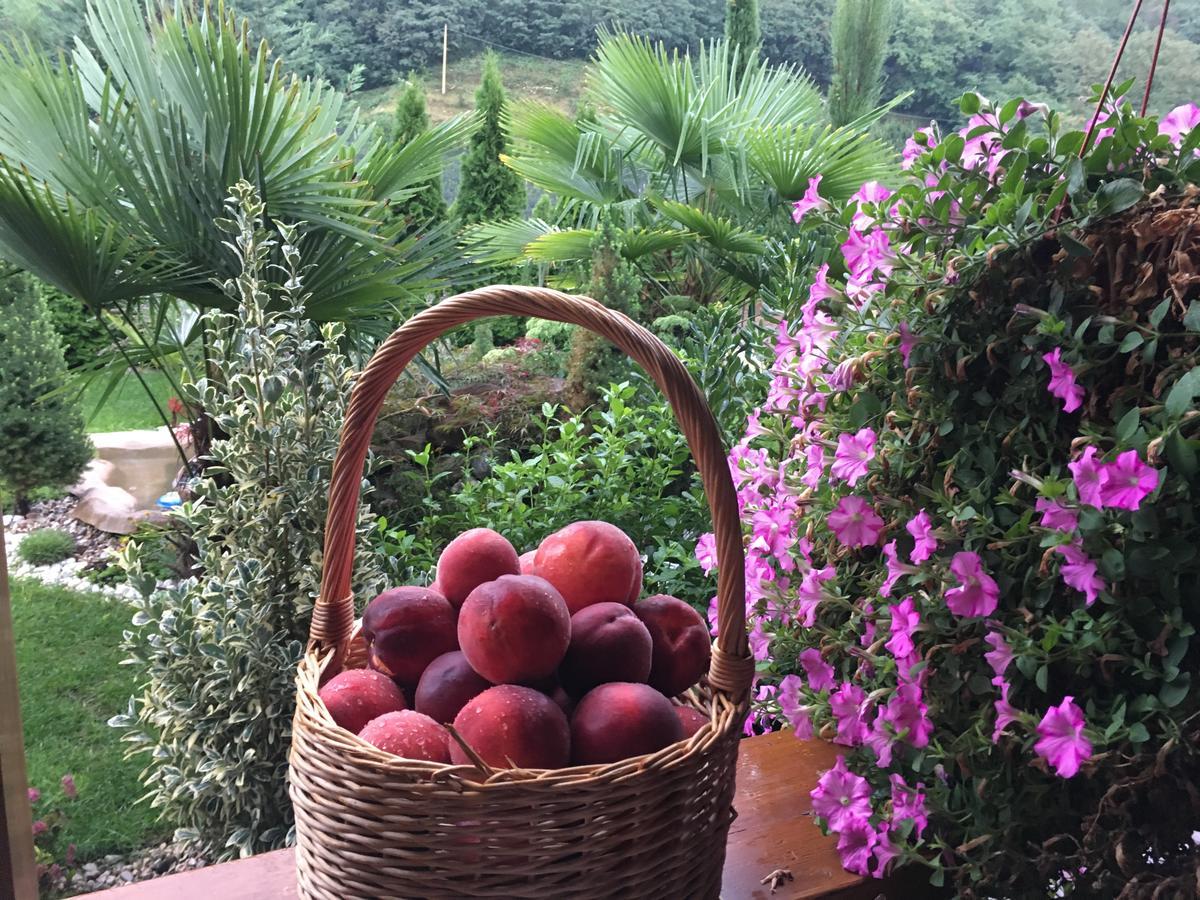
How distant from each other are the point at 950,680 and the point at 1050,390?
0.25 meters

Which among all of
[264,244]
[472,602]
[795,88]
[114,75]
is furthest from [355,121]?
[472,602]

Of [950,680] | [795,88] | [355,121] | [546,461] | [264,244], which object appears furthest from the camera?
[795,88]

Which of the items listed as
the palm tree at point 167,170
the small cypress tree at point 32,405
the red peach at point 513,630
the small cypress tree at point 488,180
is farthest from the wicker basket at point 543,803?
the small cypress tree at point 488,180

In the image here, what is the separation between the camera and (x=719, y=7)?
187 inches

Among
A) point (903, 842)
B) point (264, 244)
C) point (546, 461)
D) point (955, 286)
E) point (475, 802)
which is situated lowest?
point (546, 461)

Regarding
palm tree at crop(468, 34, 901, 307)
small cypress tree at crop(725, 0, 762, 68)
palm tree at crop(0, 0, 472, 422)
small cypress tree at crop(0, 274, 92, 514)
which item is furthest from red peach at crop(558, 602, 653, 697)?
small cypress tree at crop(725, 0, 762, 68)

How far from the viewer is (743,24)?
4.28 meters

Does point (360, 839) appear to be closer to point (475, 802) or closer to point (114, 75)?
point (475, 802)

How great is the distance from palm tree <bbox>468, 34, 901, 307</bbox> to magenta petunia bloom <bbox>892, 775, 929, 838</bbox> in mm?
1782

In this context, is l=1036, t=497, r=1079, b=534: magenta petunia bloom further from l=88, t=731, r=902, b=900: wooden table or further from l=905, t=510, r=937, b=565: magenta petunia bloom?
l=88, t=731, r=902, b=900: wooden table

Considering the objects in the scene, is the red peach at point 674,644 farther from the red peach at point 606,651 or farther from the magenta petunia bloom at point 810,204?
the magenta petunia bloom at point 810,204

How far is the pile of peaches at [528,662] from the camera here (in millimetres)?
691

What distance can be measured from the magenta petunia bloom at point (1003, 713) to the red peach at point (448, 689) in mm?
403

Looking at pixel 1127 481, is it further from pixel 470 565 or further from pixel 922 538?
pixel 470 565
